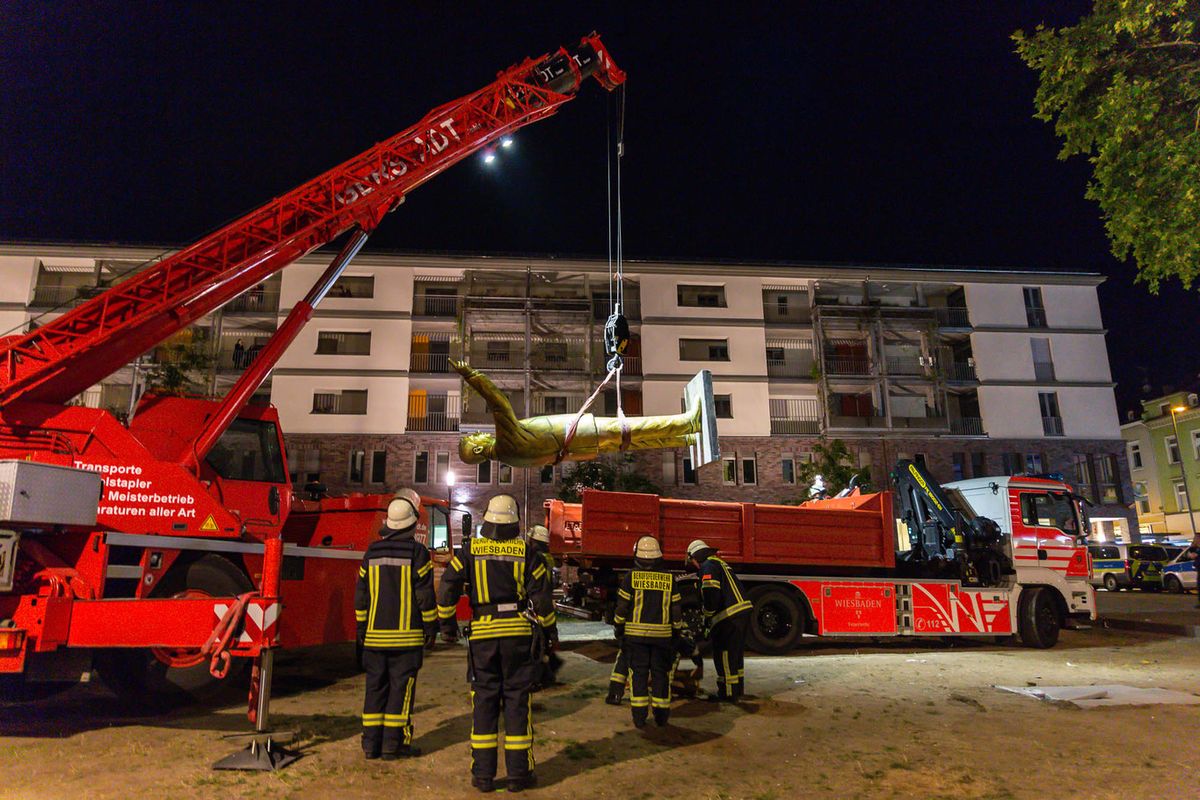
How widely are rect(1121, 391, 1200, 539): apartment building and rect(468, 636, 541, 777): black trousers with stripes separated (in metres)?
55.2

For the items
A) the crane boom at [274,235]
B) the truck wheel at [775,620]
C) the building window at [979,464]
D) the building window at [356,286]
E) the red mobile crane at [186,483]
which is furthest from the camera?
the building window at [979,464]

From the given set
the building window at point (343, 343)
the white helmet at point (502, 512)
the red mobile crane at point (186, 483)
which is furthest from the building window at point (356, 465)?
the white helmet at point (502, 512)

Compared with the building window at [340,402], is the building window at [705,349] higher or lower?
higher

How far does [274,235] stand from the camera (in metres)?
9.04

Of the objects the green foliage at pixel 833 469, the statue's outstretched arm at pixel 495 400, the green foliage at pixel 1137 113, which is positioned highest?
the green foliage at pixel 1137 113

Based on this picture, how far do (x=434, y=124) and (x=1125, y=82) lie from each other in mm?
9724

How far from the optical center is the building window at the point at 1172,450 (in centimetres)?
5097

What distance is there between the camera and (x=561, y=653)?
40.8 feet

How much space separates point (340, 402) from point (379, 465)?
3.82m

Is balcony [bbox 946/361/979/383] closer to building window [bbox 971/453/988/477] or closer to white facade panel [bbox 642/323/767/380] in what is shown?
building window [bbox 971/453/988/477]

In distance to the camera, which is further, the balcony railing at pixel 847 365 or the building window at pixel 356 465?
the balcony railing at pixel 847 365

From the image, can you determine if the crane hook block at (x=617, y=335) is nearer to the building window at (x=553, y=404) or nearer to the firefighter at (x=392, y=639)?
the firefighter at (x=392, y=639)

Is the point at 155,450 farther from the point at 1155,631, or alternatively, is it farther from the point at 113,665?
the point at 1155,631

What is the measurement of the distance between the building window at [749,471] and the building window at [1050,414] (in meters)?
16.6
